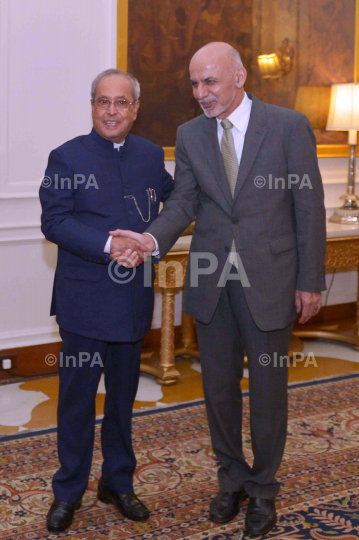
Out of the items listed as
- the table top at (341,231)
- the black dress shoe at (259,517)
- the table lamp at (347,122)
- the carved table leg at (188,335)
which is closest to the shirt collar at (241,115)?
the black dress shoe at (259,517)

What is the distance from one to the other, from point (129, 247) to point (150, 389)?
201cm

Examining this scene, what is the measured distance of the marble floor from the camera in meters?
3.75

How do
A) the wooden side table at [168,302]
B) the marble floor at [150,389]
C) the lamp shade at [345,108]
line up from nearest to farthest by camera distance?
the marble floor at [150,389] → the wooden side table at [168,302] → the lamp shade at [345,108]

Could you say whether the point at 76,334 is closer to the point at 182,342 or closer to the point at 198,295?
the point at 198,295

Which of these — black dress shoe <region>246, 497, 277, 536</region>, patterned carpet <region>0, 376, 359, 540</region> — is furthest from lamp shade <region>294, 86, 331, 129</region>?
black dress shoe <region>246, 497, 277, 536</region>

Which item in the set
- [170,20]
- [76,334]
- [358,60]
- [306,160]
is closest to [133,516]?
[76,334]

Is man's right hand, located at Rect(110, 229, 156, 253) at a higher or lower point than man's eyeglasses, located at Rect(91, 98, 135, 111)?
lower

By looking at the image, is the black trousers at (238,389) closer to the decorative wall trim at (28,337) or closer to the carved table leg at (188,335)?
the decorative wall trim at (28,337)

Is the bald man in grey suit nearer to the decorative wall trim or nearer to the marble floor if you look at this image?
the marble floor

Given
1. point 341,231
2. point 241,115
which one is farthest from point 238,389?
point 341,231

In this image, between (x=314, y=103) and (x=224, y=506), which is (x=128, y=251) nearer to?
(x=224, y=506)

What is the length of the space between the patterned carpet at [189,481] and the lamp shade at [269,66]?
7.96ft

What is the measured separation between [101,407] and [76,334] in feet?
4.96

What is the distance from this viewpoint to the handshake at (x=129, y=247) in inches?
93.5
